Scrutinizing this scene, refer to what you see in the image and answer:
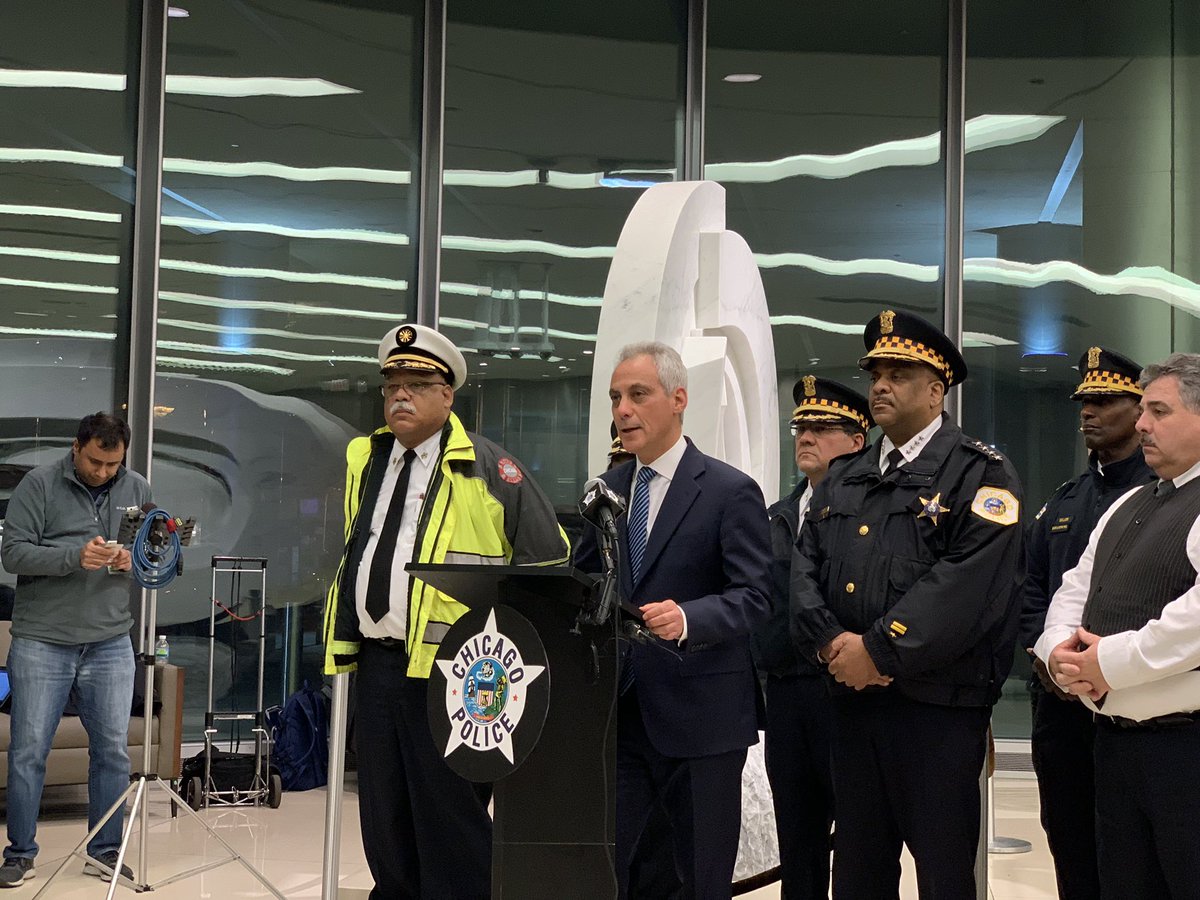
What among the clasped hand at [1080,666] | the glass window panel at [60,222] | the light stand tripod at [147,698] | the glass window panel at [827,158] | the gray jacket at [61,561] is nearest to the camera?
the clasped hand at [1080,666]

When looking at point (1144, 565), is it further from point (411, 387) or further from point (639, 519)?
point (411, 387)

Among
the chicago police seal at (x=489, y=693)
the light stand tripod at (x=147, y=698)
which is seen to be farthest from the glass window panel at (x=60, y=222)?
the chicago police seal at (x=489, y=693)

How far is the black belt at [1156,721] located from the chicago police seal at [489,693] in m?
1.12

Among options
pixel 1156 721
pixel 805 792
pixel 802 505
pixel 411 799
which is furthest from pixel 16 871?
pixel 1156 721

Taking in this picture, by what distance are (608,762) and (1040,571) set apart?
1.90 meters

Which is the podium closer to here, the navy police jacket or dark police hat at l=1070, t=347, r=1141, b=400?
the navy police jacket

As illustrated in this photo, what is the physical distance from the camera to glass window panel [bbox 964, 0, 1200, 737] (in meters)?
→ 8.15

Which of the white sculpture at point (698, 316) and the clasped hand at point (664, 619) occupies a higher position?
the white sculpture at point (698, 316)

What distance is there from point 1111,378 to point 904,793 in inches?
58.4

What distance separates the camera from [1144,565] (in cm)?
269

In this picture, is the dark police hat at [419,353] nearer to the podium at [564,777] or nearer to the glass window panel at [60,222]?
the podium at [564,777]

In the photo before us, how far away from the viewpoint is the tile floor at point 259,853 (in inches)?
182

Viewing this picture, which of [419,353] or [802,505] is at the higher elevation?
[419,353]

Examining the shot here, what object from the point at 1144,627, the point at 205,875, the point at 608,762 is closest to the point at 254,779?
the point at 205,875
